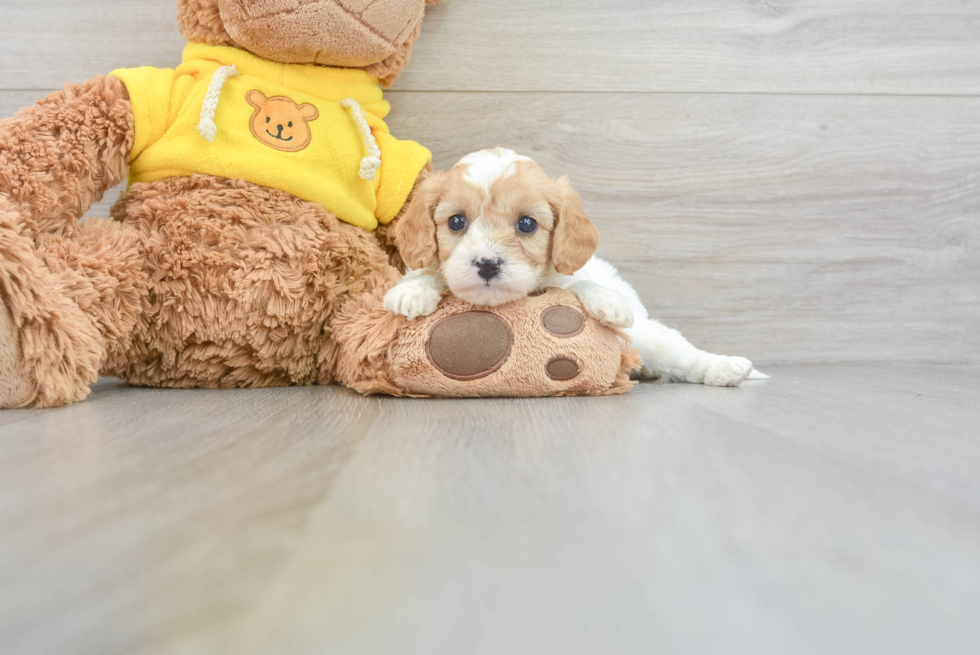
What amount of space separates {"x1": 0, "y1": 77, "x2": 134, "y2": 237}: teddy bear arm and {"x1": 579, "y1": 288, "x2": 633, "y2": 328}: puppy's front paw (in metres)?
0.80

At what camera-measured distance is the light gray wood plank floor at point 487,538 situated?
13.1 inches

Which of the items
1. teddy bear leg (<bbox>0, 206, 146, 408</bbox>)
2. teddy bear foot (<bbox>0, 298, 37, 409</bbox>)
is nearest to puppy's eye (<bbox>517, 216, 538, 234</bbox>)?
teddy bear leg (<bbox>0, 206, 146, 408</bbox>)

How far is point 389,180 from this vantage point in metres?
1.24

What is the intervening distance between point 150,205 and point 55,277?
0.21m

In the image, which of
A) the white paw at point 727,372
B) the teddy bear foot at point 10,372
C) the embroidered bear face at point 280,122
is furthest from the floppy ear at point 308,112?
the white paw at point 727,372

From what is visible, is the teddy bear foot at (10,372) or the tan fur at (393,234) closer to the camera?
the teddy bear foot at (10,372)

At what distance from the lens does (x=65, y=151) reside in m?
1.05

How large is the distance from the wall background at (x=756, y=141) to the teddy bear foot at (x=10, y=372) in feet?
2.74

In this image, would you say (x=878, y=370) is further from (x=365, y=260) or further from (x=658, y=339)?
(x=365, y=260)

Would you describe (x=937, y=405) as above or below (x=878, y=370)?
above

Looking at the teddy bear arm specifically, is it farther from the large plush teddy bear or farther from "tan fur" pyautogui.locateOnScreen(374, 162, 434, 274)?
"tan fur" pyautogui.locateOnScreen(374, 162, 434, 274)

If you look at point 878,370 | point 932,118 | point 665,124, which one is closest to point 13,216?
point 665,124

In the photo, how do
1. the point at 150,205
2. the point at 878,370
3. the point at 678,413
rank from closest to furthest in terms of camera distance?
1. the point at 678,413
2. the point at 150,205
3. the point at 878,370

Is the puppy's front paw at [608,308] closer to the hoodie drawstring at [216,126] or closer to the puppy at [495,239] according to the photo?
the puppy at [495,239]
